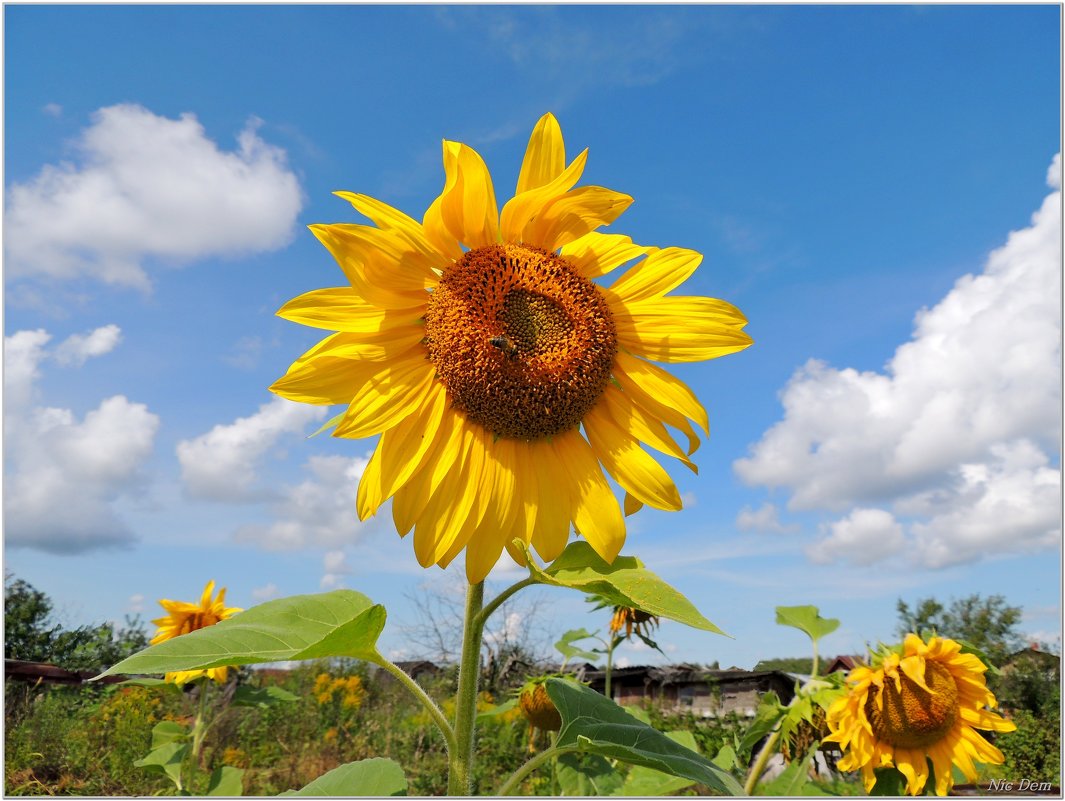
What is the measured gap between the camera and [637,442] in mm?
1945

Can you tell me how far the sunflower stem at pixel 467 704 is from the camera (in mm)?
1552

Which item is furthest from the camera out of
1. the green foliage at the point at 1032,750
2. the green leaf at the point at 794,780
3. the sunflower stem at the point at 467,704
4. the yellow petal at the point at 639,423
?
the green foliage at the point at 1032,750

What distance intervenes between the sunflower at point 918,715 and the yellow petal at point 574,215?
8.06 ft

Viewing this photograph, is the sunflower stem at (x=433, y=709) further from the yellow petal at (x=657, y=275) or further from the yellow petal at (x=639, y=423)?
the yellow petal at (x=657, y=275)

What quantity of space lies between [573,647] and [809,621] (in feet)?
4.84

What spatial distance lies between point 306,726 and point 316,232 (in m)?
10.8

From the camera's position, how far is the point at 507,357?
1.88m

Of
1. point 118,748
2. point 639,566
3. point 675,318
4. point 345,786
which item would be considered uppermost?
point 675,318

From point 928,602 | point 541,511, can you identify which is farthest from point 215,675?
point 928,602

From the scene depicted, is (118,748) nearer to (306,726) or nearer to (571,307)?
(306,726)

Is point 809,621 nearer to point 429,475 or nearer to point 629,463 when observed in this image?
point 629,463

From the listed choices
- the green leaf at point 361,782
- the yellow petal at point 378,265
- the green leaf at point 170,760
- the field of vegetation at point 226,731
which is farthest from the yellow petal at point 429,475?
the field of vegetation at point 226,731

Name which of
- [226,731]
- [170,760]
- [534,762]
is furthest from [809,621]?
[226,731]

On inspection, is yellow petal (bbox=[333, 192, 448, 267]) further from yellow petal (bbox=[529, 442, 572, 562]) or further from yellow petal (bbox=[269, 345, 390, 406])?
yellow petal (bbox=[529, 442, 572, 562])
